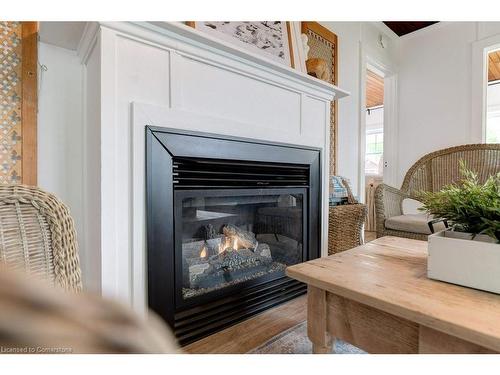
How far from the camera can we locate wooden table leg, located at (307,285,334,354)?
38.5 inches

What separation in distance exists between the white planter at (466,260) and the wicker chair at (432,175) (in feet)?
4.48

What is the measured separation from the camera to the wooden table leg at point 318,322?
979mm

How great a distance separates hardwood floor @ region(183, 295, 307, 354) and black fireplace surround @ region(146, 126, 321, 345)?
0.04m

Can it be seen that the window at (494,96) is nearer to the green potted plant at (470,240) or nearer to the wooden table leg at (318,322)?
the green potted plant at (470,240)

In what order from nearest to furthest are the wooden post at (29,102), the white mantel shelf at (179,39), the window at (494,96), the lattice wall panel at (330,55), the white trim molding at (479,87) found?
the white mantel shelf at (179,39) < the wooden post at (29,102) < the lattice wall panel at (330,55) < the white trim molding at (479,87) < the window at (494,96)

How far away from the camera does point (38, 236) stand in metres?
Result: 0.60

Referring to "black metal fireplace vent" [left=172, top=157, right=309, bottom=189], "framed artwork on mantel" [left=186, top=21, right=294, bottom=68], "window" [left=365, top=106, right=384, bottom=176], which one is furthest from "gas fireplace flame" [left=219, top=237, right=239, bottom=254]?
"window" [left=365, top=106, right=384, bottom=176]

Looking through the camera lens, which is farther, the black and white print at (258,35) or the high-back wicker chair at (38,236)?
the black and white print at (258,35)

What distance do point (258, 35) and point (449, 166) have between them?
2.17 m

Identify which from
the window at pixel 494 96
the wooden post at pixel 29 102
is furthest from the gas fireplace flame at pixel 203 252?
the window at pixel 494 96

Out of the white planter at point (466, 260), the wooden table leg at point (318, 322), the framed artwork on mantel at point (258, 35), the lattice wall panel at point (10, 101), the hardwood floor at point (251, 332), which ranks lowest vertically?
the hardwood floor at point (251, 332)

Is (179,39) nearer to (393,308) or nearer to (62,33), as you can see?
(62,33)

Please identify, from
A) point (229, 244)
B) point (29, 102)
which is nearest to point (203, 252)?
point (229, 244)
